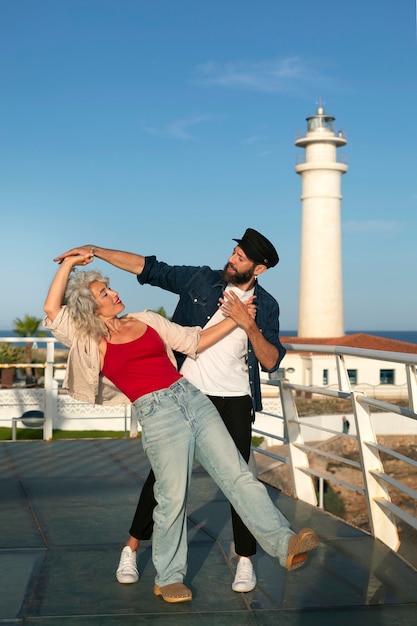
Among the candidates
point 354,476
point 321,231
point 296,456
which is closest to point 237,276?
point 296,456

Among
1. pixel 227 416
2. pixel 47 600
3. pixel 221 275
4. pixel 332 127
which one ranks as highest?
pixel 332 127

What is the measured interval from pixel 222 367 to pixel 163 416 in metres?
0.55

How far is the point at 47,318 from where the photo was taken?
3547mm

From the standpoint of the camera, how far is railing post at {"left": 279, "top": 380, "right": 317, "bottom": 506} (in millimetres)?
5996

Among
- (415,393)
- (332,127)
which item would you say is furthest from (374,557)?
(332,127)

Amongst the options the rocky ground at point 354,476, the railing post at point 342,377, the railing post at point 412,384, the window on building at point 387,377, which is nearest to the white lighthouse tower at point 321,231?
the window on building at point 387,377

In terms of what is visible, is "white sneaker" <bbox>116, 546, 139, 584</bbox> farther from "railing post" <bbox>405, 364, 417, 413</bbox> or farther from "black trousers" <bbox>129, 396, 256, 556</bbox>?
"railing post" <bbox>405, 364, 417, 413</bbox>

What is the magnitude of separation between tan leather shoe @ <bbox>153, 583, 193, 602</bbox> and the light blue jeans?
51mm

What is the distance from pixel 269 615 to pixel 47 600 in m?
0.98

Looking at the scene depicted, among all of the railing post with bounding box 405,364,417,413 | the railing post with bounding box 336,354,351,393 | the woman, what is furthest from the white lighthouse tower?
the woman

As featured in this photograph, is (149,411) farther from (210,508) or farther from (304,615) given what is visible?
(210,508)

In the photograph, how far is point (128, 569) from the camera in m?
3.88

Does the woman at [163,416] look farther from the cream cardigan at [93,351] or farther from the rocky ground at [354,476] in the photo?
the rocky ground at [354,476]

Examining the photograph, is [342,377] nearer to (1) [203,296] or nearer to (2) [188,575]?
(1) [203,296]
